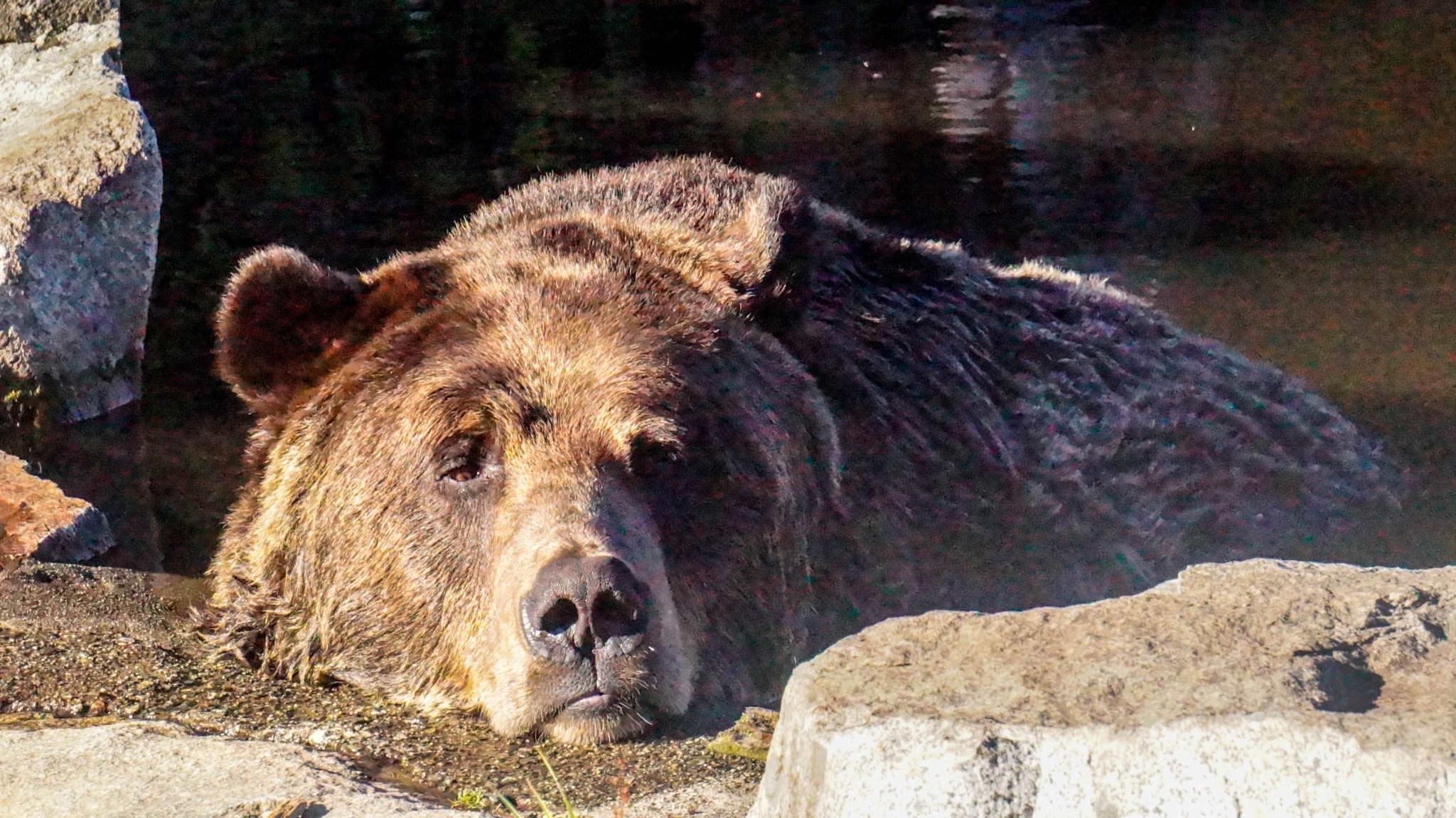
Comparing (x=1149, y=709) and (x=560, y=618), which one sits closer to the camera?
(x=1149, y=709)

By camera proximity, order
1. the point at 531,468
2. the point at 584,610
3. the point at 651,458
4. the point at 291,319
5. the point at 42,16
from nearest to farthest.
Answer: the point at 584,610 → the point at 531,468 → the point at 651,458 → the point at 291,319 → the point at 42,16

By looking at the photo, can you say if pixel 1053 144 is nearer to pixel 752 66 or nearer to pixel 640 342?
pixel 752 66

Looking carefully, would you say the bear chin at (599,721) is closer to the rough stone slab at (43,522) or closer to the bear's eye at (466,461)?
the bear's eye at (466,461)

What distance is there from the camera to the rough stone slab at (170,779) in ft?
9.66

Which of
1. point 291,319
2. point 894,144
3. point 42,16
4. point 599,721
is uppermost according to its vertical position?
point 42,16

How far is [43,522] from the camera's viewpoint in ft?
16.6

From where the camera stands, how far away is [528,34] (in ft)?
40.3

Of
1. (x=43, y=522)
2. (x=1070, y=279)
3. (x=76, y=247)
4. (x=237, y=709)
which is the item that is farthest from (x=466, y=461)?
(x=76, y=247)

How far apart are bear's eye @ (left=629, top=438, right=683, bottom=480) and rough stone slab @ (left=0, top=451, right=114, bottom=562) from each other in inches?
87.4

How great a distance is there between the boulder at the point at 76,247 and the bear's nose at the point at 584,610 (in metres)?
3.98

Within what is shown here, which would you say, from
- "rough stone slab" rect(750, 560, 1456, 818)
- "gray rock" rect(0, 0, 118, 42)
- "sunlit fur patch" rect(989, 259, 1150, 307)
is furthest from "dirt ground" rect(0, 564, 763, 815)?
Result: "gray rock" rect(0, 0, 118, 42)

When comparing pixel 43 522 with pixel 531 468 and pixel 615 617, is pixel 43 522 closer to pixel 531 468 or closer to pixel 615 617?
pixel 531 468

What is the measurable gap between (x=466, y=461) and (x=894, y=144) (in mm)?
6551

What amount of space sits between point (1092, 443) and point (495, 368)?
1.91 m
